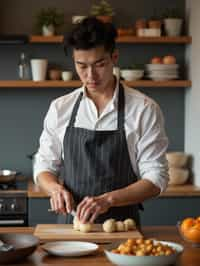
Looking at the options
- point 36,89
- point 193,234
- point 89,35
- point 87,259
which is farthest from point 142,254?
point 36,89

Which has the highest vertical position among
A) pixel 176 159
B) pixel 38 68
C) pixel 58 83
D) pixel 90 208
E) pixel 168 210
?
pixel 38 68

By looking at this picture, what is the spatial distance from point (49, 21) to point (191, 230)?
9.16 ft

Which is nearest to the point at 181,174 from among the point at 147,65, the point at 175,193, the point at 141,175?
the point at 175,193

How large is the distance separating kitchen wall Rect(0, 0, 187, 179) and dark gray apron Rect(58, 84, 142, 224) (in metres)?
2.22

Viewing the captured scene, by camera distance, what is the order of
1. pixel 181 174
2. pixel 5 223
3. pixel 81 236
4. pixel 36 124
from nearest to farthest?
1. pixel 81 236
2. pixel 5 223
3. pixel 181 174
4. pixel 36 124

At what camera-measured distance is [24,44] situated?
513 cm

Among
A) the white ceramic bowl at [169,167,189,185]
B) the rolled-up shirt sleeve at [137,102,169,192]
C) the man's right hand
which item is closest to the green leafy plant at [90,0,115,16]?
the white ceramic bowl at [169,167,189,185]

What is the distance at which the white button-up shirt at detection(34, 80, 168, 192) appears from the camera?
2895 mm

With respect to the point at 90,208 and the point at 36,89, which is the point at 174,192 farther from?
A: the point at 90,208

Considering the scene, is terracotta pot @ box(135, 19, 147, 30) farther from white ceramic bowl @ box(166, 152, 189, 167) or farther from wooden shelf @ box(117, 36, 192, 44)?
white ceramic bowl @ box(166, 152, 189, 167)

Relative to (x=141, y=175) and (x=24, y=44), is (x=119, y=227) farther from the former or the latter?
(x=24, y=44)

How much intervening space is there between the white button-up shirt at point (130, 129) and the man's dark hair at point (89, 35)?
32cm

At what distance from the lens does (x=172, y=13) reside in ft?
16.7

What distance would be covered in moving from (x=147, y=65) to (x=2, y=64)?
1127 mm
